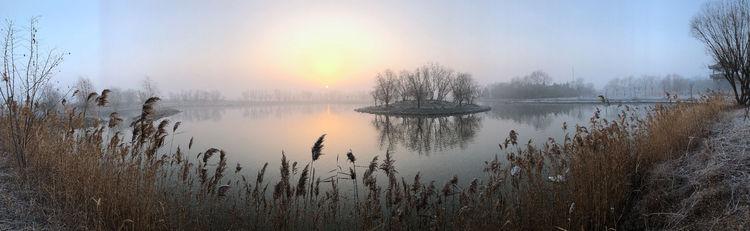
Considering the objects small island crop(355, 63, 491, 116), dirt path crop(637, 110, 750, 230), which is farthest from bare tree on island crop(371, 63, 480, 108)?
dirt path crop(637, 110, 750, 230)

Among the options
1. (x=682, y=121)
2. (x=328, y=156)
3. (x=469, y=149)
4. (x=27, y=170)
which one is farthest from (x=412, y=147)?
(x=27, y=170)

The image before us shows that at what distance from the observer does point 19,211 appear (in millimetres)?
4309

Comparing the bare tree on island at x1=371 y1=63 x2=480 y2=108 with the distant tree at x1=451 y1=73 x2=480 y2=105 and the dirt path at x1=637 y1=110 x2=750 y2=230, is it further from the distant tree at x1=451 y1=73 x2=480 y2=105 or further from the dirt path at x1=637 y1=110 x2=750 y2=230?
the dirt path at x1=637 y1=110 x2=750 y2=230

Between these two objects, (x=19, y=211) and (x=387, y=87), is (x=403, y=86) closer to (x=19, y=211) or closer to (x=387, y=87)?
(x=387, y=87)

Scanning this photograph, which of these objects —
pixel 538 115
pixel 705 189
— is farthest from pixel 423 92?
pixel 705 189

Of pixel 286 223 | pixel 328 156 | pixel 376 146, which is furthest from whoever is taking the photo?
pixel 376 146

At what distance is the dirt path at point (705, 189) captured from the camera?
4199mm

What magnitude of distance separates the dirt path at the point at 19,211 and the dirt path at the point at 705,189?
6649mm

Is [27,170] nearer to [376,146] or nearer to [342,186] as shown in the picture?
[342,186]

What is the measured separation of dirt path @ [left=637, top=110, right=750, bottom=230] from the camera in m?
4.20

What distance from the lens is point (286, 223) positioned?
16.9 ft

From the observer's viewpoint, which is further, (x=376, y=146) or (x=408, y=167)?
(x=376, y=146)

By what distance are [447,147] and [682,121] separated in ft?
29.2

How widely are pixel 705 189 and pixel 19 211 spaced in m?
7.90
